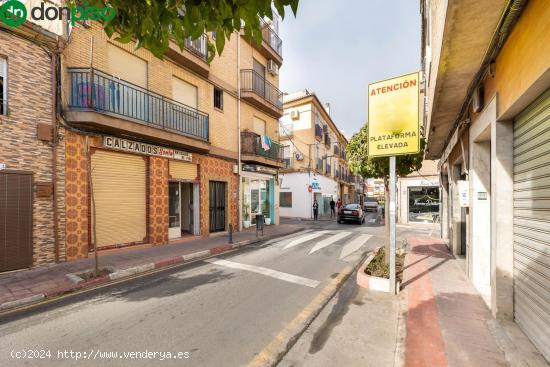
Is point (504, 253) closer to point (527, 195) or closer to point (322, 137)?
point (527, 195)

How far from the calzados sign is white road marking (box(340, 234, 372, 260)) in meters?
4.40

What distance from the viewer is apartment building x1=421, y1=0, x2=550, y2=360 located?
9.80 feet

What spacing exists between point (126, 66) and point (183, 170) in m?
4.28

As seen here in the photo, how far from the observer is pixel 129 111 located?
9.09 meters

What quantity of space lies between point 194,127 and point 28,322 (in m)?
8.80

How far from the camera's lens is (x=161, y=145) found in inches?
409

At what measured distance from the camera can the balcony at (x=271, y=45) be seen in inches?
651

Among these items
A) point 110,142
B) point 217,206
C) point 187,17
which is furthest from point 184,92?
point 187,17

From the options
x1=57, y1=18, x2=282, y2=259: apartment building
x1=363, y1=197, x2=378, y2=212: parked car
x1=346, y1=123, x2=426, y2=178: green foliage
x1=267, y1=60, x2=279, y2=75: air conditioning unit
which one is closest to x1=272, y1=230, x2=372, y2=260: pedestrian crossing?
x1=346, y1=123, x2=426, y2=178: green foliage

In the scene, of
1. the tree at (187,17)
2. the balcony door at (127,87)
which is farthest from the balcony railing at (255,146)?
the tree at (187,17)

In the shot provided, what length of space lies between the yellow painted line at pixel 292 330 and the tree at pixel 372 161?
3.28m

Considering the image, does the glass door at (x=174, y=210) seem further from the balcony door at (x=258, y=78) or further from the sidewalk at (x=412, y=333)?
the sidewalk at (x=412, y=333)

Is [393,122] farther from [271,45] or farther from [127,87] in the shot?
[271,45]

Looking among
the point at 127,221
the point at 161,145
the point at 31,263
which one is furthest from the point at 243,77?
the point at 31,263
